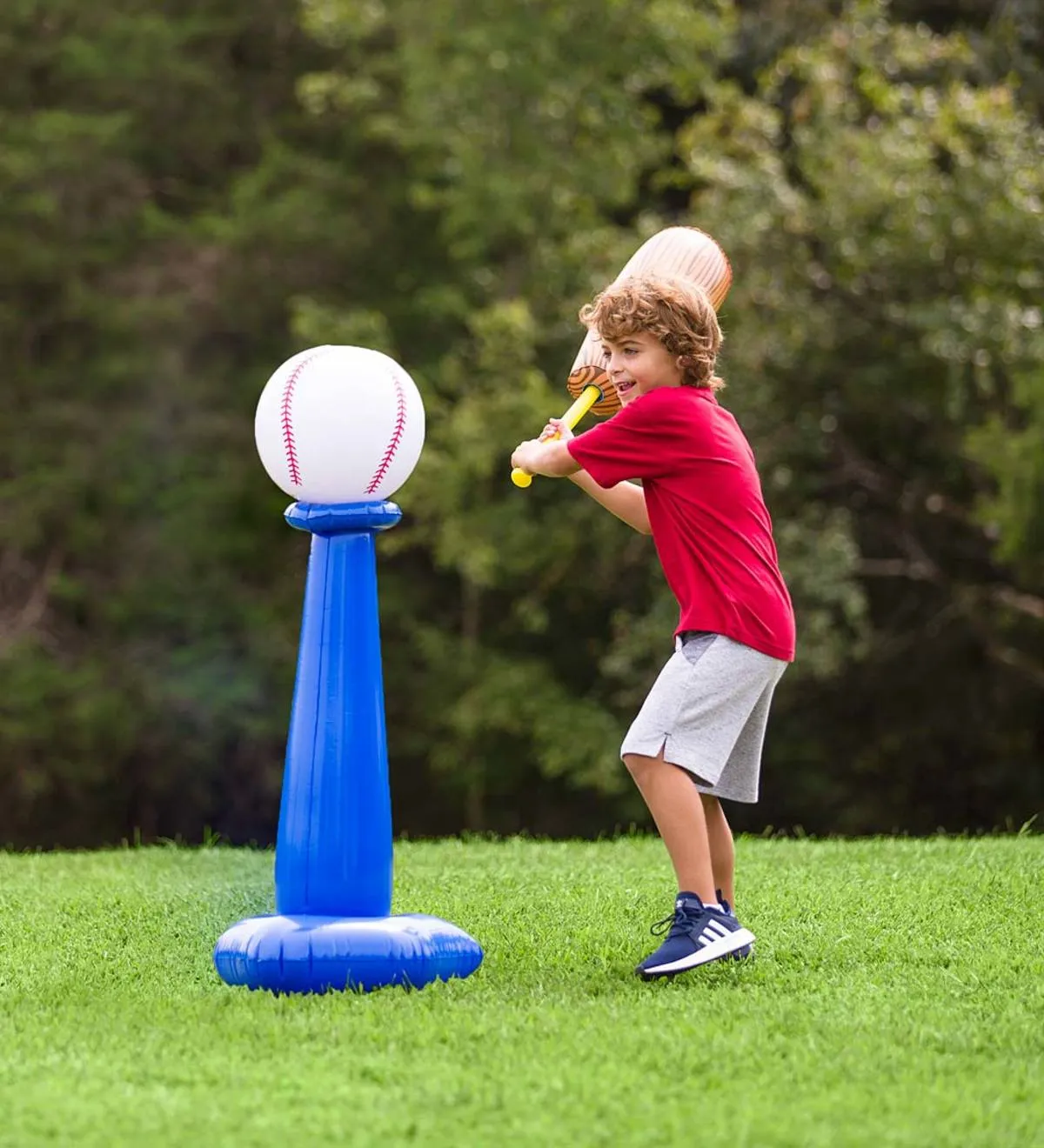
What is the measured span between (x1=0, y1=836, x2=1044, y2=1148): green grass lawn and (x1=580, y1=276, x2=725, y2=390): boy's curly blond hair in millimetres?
1335

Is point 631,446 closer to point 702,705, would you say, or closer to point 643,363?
point 643,363

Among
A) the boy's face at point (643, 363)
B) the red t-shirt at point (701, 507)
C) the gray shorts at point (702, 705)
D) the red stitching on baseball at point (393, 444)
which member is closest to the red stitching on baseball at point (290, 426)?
the red stitching on baseball at point (393, 444)

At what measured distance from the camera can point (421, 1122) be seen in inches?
101

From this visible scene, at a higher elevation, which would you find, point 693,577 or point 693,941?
point 693,577

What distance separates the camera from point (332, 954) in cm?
346

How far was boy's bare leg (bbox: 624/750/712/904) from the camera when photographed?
3.62 m

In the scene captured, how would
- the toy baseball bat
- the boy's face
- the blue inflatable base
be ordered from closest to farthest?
the blue inflatable base < the boy's face < the toy baseball bat

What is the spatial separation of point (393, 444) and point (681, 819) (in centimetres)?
102

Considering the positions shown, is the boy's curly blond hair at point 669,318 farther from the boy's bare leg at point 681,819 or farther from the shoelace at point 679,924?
the shoelace at point 679,924

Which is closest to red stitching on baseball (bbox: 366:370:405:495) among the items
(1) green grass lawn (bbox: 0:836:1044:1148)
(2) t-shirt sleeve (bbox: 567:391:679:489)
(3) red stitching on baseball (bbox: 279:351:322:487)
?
(3) red stitching on baseball (bbox: 279:351:322:487)

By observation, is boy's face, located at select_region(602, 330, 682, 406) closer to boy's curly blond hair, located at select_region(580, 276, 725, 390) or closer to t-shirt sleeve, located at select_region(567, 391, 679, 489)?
boy's curly blond hair, located at select_region(580, 276, 725, 390)

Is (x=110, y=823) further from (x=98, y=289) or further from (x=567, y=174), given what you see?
(x=567, y=174)

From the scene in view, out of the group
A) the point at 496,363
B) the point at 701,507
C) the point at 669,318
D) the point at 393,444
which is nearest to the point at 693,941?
the point at 701,507

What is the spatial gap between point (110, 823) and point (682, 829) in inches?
503
